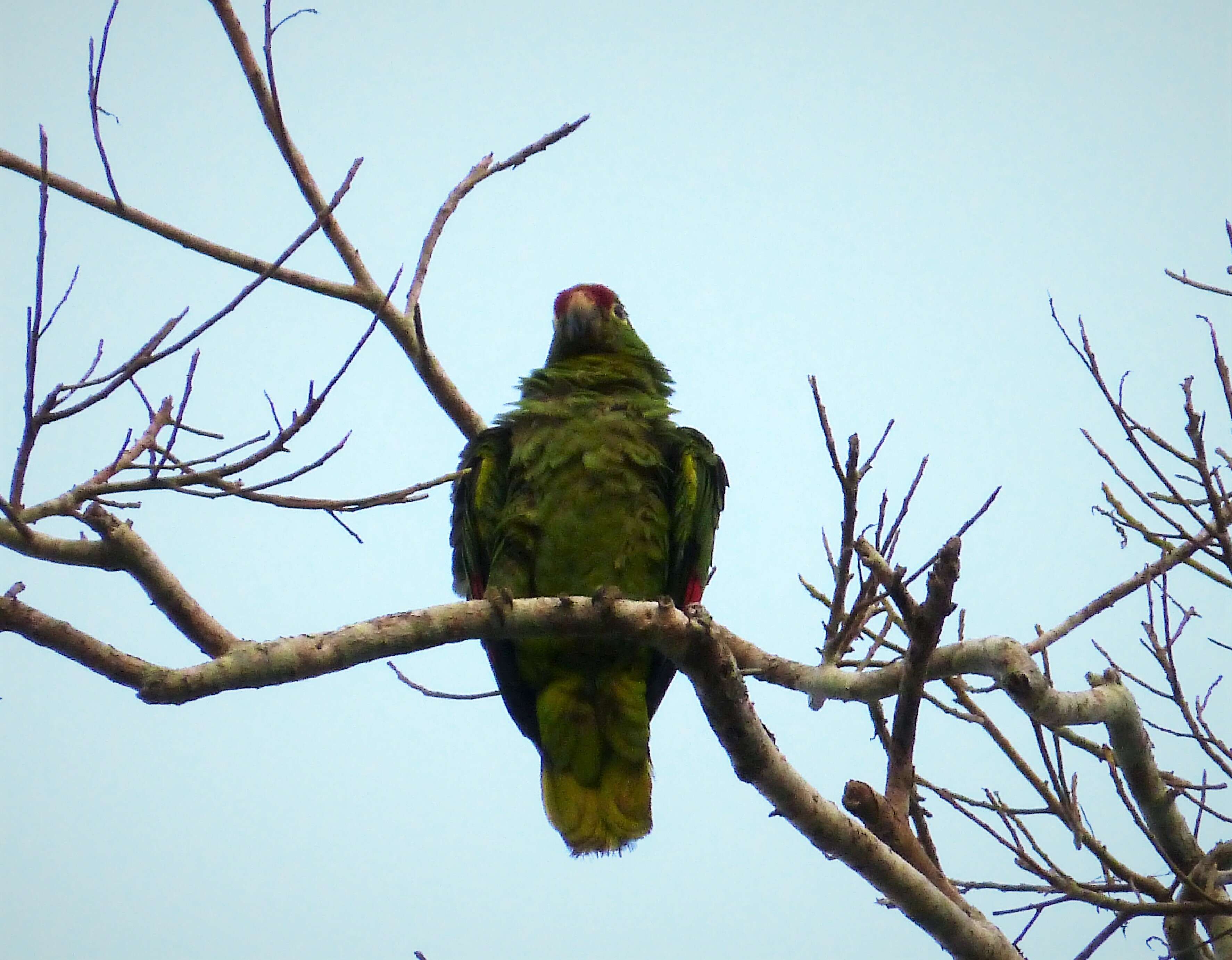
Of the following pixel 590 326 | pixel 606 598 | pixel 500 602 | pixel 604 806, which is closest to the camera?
pixel 500 602

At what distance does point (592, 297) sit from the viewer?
5246 millimetres

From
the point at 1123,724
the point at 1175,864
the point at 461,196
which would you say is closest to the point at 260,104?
the point at 461,196

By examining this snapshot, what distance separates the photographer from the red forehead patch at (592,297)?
5.24 m

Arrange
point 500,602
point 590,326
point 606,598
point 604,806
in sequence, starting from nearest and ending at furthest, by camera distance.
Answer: point 500,602 → point 606,598 → point 604,806 → point 590,326

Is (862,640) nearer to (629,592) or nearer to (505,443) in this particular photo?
(629,592)

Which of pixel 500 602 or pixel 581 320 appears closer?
pixel 500 602

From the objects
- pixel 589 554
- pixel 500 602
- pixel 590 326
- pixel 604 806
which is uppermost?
pixel 590 326

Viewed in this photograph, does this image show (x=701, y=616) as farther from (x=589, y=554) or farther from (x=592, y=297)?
(x=592, y=297)

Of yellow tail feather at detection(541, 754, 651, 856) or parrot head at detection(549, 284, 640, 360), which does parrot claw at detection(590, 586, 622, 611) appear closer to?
yellow tail feather at detection(541, 754, 651, 856)

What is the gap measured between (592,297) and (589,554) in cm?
161

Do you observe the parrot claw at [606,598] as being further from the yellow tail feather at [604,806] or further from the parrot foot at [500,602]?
the yellow tail feather at [604,806]

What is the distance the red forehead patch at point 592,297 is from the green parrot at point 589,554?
890mm

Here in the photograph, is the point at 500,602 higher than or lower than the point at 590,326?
lower

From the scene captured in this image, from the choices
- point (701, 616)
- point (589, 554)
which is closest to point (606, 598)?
point (701, 616)
